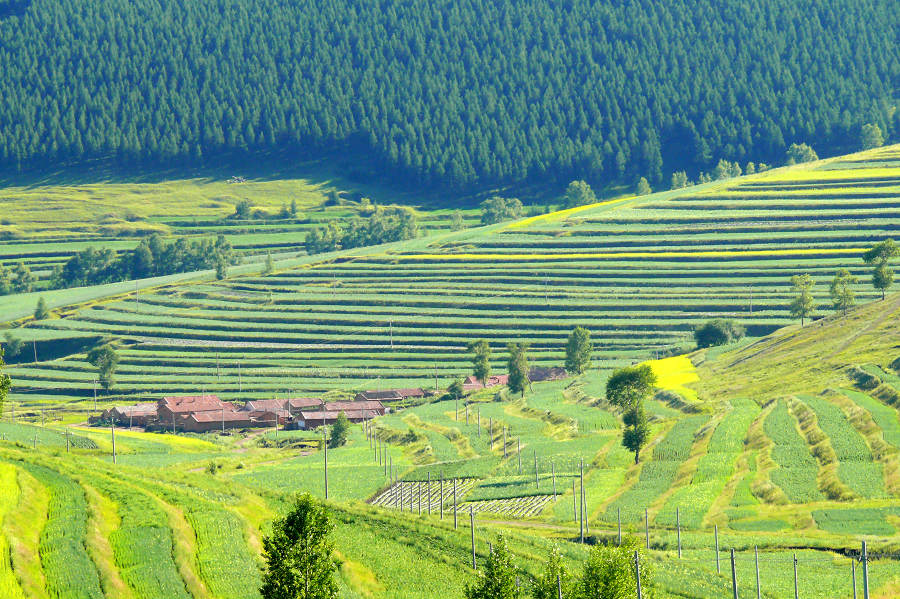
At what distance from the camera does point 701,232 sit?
191 meters

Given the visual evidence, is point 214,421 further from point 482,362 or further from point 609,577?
point 609,577

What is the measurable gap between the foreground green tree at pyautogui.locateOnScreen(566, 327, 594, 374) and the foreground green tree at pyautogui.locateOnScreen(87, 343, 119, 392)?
172ft

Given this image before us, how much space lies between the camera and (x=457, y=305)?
16912 cm

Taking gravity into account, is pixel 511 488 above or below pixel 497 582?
below

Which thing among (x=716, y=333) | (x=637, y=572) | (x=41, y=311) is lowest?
(x=637, y=572)

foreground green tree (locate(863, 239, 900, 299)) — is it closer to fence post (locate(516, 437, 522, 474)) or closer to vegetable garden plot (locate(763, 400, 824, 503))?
vegetable garden plot (locate(763, 400, 824, 503))

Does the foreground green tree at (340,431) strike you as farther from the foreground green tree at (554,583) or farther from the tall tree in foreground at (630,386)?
the foreground green tree at (554,583)

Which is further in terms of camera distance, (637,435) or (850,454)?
(637,435)

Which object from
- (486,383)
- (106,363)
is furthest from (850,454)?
(106,363)

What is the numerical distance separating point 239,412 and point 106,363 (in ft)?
76.3

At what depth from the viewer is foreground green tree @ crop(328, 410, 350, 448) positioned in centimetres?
11456

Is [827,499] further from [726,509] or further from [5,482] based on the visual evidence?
[5,482]

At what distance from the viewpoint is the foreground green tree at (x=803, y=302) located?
13962 cm

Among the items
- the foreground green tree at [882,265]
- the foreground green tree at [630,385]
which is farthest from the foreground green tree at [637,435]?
the foreground green tree at [882,265]
